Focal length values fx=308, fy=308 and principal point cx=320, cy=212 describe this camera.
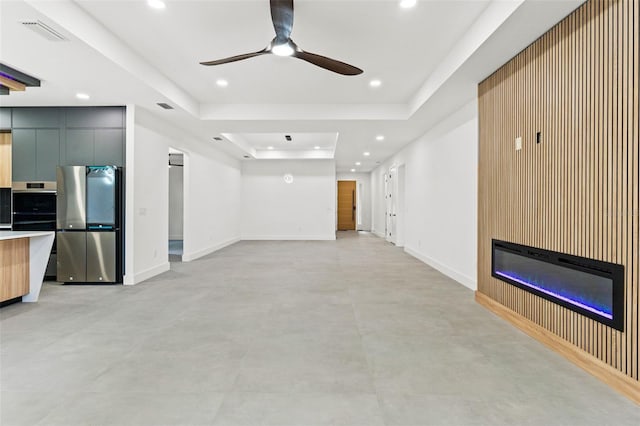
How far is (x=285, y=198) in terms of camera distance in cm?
1161

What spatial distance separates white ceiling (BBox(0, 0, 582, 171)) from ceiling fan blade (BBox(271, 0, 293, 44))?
0.34 metres

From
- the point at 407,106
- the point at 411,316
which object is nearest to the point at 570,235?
the point at 411,316

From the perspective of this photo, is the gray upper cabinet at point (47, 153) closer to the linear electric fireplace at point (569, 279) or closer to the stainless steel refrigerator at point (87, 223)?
the stainless steel refrigerator at point (87, 223)

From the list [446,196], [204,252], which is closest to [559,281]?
[446,196]

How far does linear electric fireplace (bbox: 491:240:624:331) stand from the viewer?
224cm

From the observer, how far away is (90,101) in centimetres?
492

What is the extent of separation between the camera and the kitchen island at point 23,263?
12.4 ft

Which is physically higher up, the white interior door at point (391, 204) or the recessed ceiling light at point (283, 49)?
the recessed ceiling light at point (283, 49)

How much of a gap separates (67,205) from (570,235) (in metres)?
6.64

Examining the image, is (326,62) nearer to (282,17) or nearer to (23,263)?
(282,17)

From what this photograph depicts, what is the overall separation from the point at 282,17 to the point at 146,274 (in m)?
4.74

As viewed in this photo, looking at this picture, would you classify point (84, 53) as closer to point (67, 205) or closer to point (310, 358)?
point (67, 205)

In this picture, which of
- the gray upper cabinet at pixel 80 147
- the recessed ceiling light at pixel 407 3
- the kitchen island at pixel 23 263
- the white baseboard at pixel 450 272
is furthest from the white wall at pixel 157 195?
the white baseboard at pixel 450 272

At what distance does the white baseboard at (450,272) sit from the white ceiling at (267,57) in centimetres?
282
